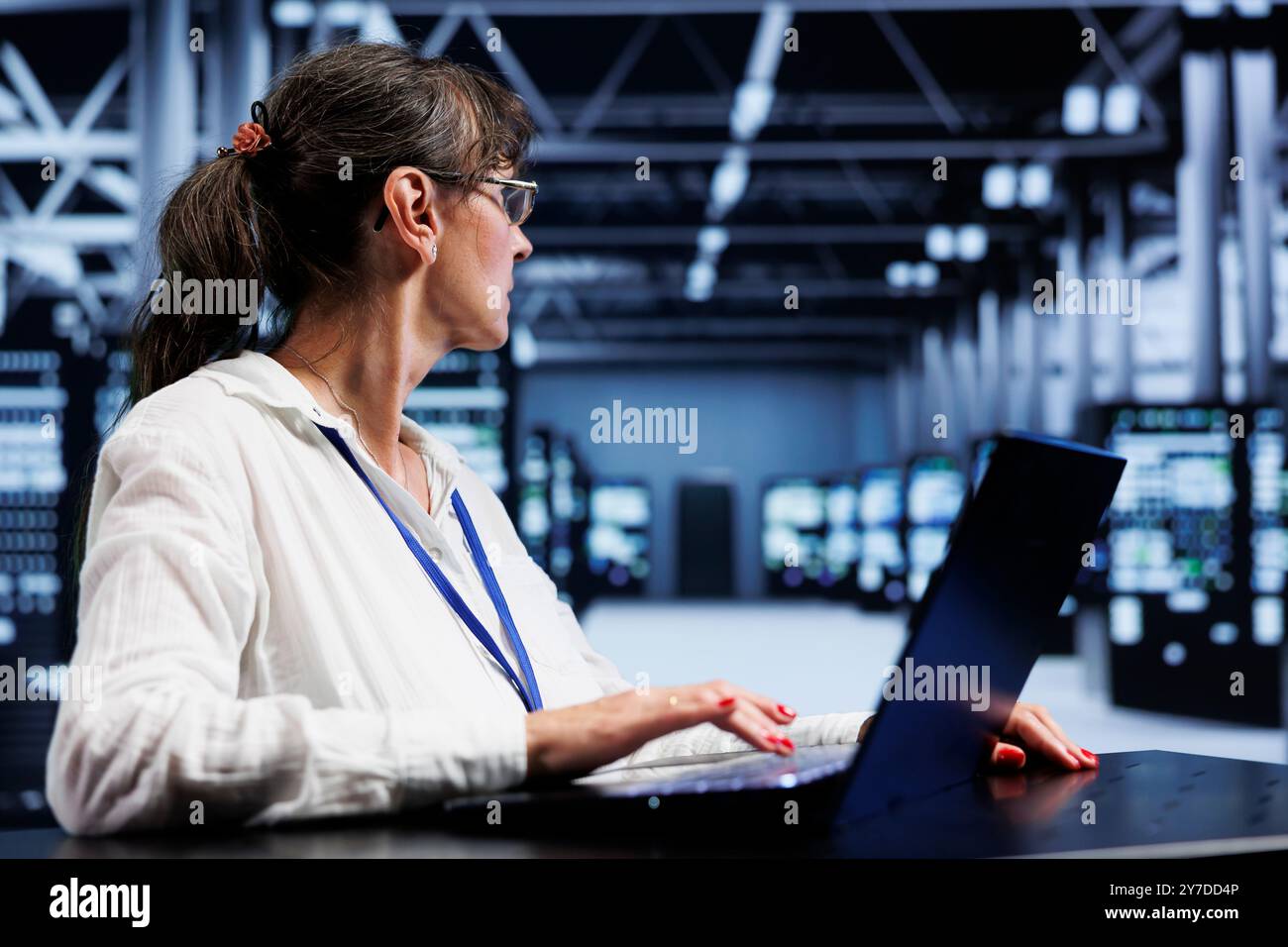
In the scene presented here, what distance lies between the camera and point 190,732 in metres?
1.09

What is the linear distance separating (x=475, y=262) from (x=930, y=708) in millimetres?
904

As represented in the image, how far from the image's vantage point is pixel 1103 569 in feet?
27.1

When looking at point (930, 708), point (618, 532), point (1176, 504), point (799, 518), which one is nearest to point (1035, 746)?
point (930, 708)

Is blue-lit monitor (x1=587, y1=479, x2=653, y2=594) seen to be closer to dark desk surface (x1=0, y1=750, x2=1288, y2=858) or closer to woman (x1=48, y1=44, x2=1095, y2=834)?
woman (x1=48, y1=44, x2=1095, y2=834)

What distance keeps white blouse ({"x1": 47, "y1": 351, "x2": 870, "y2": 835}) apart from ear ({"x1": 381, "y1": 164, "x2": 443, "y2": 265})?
26 centimetres

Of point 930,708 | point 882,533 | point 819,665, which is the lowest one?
point 819,665

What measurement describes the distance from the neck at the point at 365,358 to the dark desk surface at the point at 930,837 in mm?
692

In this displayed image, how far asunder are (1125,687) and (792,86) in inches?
225

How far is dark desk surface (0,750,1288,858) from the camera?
0.99 metres

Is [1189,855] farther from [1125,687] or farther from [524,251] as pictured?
[1125,687]

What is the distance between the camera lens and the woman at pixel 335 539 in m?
1.12

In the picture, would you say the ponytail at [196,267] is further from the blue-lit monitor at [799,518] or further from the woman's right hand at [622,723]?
the blue-lit monitor at [799,518]

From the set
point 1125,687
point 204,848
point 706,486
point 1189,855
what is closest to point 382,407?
point 204,848

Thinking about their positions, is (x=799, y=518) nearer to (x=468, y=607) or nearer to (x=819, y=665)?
(x=819, y=665)
